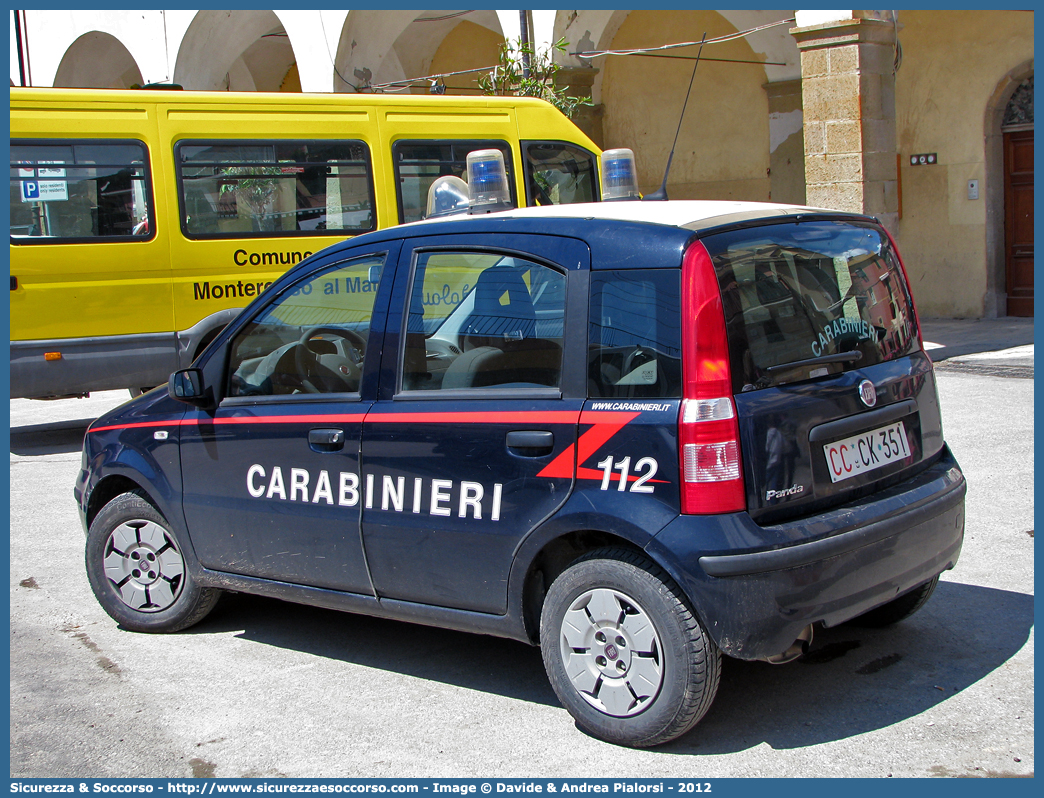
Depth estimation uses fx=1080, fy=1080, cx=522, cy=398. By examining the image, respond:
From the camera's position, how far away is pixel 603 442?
3.27 meters

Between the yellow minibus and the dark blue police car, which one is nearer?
the dark blue police car

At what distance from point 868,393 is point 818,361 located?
24 cm

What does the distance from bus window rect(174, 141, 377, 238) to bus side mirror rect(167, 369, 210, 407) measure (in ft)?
18.8

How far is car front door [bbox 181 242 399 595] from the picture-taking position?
3.94 metres

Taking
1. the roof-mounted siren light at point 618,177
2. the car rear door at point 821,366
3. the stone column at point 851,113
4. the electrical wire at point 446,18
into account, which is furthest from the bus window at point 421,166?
the electrical wire at point 446,18

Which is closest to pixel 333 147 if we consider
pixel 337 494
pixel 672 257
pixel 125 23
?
pixel 337 494

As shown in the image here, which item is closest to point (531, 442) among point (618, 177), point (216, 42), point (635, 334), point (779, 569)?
point (635, 334)

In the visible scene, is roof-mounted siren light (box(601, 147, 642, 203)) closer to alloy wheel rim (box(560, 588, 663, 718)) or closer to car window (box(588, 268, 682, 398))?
car window (box(588, 268, 682, 398))

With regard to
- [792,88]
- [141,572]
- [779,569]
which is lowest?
[141,572]

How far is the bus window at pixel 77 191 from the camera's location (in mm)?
9250

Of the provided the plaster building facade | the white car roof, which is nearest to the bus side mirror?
the white car roof

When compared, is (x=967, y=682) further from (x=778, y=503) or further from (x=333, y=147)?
(x=333, y=147)

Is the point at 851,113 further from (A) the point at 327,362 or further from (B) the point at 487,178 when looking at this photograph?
(A) the point at 327,362

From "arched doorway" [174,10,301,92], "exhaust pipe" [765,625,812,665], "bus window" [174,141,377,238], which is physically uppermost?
"arched doorway" [174,10,301,92]
